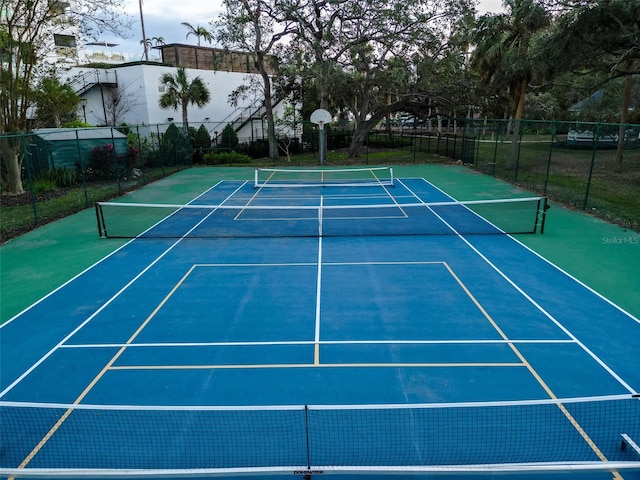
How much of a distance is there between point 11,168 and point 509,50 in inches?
947

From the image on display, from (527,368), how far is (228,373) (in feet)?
14.9

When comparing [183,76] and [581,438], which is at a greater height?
[183,76]

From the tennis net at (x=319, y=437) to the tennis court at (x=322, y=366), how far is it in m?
0.02

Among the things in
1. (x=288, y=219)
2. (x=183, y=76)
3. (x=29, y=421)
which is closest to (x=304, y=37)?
(x=183, y=76)

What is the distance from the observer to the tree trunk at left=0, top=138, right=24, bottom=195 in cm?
1978

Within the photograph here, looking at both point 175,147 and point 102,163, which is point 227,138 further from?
point 102,163

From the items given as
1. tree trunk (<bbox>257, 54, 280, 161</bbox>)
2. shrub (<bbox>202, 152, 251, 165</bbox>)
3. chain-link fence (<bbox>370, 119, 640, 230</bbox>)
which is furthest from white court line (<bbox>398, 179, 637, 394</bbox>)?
shrub (<bbox>202, 152, 251, 165</bbox>)

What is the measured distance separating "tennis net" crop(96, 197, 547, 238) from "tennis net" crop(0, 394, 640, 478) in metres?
8.14

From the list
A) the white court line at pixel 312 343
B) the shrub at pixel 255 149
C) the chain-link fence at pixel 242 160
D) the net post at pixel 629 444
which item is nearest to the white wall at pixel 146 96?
the chain-link fence at pixel 242 160

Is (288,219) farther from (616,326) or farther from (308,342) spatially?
(616,326)

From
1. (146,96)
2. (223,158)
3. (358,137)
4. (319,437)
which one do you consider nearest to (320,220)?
(319,437)

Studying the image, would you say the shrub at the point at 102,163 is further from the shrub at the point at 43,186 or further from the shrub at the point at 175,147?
the shrub at the point at 175,147

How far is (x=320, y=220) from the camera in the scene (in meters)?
14.3

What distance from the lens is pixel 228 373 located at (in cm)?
701
